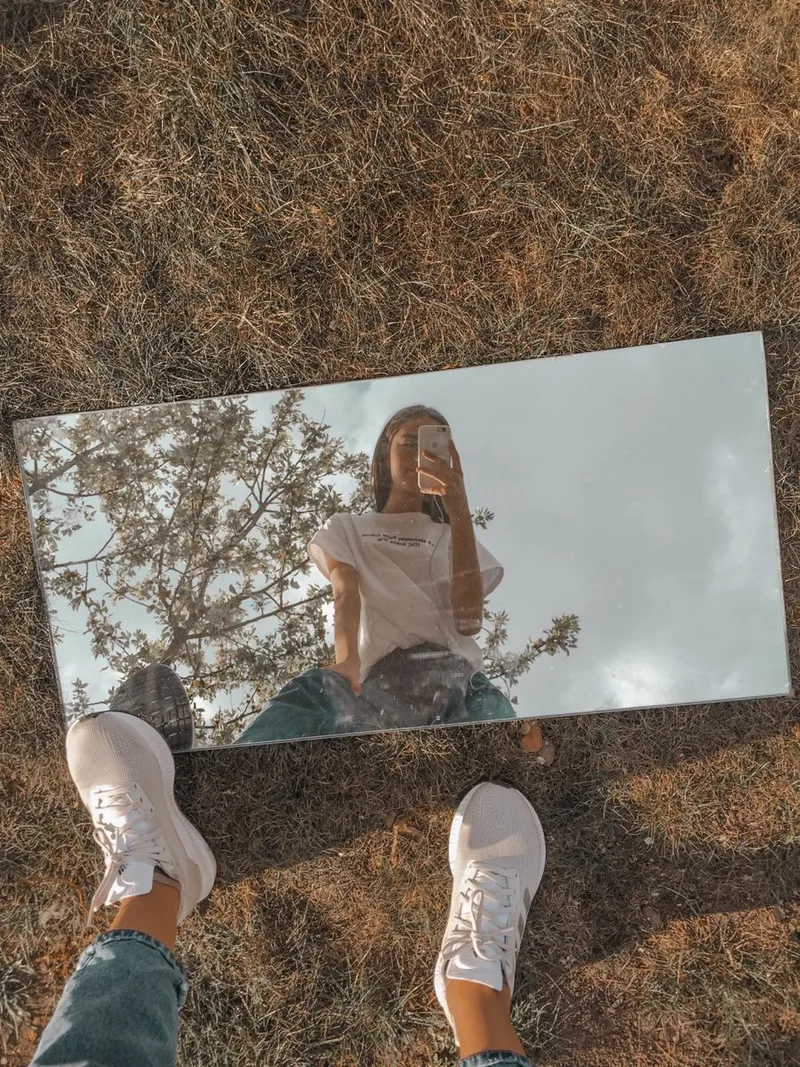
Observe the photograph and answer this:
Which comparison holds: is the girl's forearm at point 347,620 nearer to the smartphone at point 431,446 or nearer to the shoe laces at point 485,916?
the smartphone at point 431,446

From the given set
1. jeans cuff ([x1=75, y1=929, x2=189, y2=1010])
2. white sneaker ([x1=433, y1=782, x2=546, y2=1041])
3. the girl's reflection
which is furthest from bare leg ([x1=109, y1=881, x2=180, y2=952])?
white sneaker ([x1=433, y1=782, x2=546, y2=1041])

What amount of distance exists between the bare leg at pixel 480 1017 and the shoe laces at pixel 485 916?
0.07 m

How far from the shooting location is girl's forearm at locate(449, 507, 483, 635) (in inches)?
65.1

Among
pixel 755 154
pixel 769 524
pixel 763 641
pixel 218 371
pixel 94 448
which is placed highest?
pixel 755 154

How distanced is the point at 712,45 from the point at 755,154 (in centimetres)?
28

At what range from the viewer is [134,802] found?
169cm

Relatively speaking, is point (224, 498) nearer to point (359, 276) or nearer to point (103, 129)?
point (359, 276)

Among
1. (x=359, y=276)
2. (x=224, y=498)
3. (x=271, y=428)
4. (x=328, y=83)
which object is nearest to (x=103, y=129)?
(x=328, y=83)

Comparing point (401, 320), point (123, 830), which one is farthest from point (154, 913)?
point (401, 320)

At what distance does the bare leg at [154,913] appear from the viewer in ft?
5.23

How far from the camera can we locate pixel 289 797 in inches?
69.0

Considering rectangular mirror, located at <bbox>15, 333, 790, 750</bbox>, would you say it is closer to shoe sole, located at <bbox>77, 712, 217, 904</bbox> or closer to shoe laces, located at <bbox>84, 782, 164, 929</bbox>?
shoe sole, located at <bbox>77, 712, 217, 904</bbox>

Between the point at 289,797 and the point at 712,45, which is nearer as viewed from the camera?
the point at 712,45

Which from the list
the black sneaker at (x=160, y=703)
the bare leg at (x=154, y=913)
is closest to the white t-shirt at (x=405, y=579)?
the black sneaker at (x=160, y=703)
